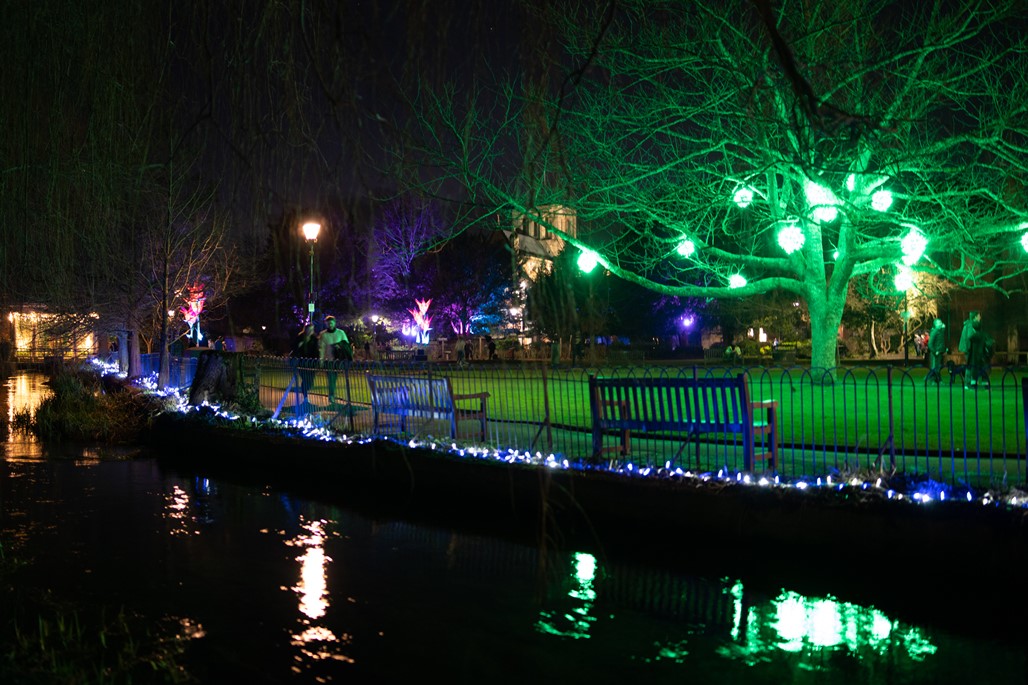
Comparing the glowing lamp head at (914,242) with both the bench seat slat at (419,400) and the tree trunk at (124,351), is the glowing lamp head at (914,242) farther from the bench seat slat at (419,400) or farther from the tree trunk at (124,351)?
the tree trunk at (124,351)

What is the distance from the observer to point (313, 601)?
7859mm

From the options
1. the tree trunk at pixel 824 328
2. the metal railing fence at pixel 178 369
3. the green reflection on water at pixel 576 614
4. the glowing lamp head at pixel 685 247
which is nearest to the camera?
the green reflection on water at pixel 576 614

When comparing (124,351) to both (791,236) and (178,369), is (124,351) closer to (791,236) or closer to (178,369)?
(178,369)

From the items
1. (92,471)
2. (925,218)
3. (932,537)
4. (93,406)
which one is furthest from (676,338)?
(932,537)

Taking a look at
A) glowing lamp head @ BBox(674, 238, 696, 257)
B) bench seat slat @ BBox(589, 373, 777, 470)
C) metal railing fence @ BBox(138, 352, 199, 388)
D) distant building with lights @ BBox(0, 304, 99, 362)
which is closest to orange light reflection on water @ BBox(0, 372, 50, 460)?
distant building with lights @ BBox(0, 304, 99, 362)

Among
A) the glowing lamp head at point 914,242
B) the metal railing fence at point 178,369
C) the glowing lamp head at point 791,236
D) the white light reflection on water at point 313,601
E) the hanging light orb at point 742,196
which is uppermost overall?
the hanging light orb at point 742,196

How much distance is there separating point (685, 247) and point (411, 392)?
1231 centimetres

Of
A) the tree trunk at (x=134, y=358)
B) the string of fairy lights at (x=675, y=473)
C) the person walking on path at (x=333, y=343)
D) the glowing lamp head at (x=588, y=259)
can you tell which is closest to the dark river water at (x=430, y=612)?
the string of fairy lights at (x=675, y=473)

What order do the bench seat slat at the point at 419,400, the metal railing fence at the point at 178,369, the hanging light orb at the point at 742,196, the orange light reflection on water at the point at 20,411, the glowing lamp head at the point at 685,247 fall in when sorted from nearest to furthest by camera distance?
1. the bench seat slat at the point at 419,400
2. the orange light reflection on water at the point at 20,411
3. the hanging light orb at the point at 742,196
4. the glowing lamp head at the point at 685,247
5. the metal railing fence at the point at 178,369

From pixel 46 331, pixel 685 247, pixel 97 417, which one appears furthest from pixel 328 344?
pixel 46 331

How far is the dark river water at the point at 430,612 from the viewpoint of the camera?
6.33 meters

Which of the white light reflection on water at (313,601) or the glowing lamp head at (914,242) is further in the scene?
the glowing lamp head at (914,242)

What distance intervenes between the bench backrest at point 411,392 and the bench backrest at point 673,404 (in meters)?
2.39

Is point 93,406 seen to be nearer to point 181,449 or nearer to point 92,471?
point 181,449
